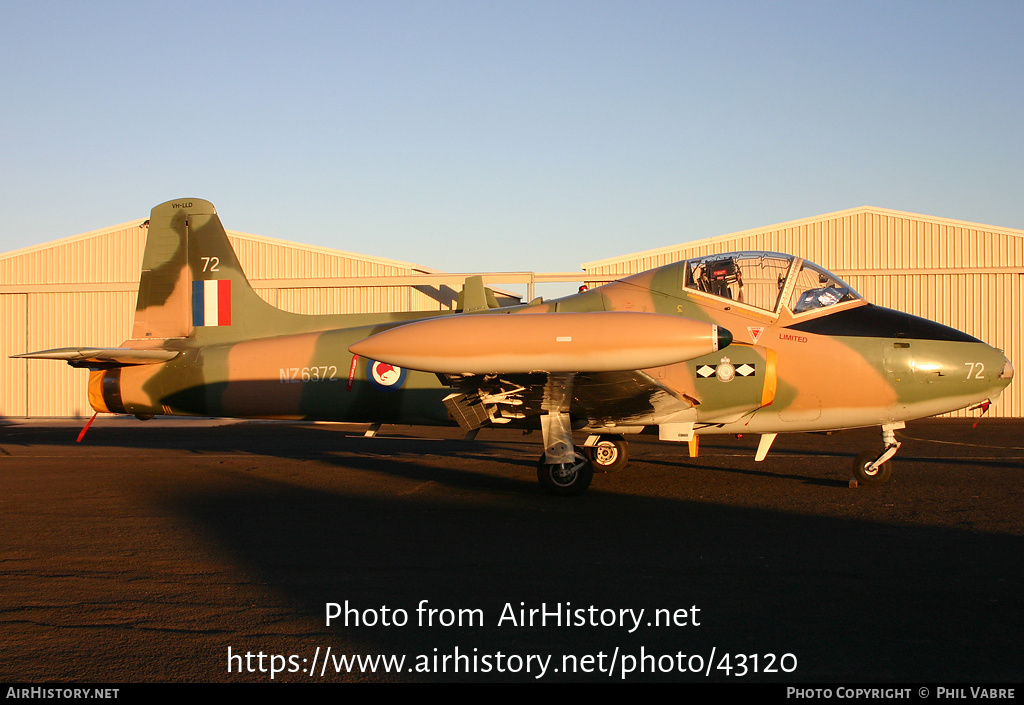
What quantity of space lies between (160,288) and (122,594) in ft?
24.3

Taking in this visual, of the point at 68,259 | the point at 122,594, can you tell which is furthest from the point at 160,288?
the point at 68,259

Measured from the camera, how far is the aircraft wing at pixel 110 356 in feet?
33.3

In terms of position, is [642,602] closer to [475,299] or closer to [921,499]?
[921,499]

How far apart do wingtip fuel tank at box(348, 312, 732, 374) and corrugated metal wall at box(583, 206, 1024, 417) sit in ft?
61.1

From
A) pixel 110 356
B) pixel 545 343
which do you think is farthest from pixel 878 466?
pixel 110 356

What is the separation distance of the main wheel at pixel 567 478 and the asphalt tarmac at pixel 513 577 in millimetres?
146

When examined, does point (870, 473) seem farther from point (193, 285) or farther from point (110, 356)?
point (110, 356)

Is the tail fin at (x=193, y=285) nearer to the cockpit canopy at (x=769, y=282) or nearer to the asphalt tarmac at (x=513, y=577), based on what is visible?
the asphalt tarmac at (x=513, y=577)

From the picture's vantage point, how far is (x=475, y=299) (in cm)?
1352

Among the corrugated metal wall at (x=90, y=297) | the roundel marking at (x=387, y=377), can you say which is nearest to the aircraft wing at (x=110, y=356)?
the roundel marking at (x=387, y=377)

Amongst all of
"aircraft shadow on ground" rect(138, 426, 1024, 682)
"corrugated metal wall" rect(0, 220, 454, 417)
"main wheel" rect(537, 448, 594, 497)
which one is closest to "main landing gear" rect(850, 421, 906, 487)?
"aircraft shadow on ground" rect(138, 426, 1024, 682)

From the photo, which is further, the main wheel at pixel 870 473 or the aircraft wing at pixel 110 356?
the aircraft wing at pixel 110 356

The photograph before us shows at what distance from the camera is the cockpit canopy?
955 centimetres

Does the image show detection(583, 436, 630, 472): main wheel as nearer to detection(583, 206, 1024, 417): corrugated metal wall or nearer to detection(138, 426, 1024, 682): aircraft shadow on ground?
detection(138, 426, 1024, 682): aircraft shadow on ground
